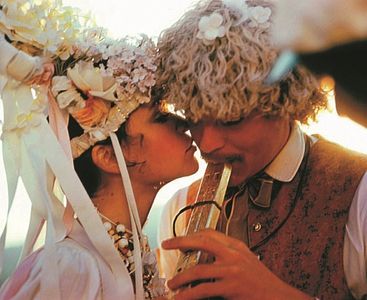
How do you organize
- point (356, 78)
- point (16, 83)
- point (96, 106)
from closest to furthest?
point (356, 78)
point (16, 83)
point (96, 106)

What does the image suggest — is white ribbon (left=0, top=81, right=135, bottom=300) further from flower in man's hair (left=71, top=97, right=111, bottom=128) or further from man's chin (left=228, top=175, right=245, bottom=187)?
man's chin (left=228, top=175, right=245, bottom=187)

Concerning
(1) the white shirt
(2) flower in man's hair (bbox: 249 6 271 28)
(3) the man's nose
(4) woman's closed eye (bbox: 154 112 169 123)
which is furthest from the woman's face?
(2) flower in man's hair (bbox: 249 6 271 28)

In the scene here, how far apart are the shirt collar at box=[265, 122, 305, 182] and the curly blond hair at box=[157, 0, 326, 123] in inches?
4.2

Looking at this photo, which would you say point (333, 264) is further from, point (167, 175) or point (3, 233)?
point (3, 233)

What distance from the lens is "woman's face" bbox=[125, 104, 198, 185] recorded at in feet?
5.43

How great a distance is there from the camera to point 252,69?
58.2 inches

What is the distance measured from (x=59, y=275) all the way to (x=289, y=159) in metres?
0.63

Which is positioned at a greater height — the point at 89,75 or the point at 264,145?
the point at 89,75

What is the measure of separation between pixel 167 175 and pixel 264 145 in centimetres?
26

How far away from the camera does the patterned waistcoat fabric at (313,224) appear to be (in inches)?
60.7

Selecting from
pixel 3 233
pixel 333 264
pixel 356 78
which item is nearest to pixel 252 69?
pixel 333 264

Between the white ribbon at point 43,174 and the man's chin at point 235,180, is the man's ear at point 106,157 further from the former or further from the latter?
the man's chin at point 235,180

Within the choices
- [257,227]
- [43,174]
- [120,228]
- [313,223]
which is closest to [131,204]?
[120,228]

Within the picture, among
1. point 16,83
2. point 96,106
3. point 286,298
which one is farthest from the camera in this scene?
point 96,106
